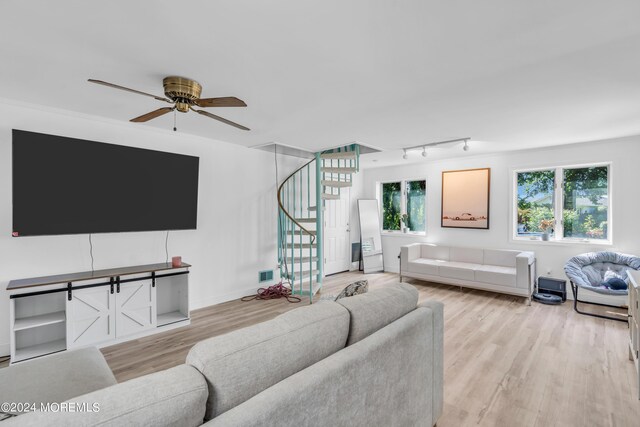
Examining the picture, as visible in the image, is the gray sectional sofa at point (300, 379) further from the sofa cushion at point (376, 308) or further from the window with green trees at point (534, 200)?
the window with green trees at point (534, 200)

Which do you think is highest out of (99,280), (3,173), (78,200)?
(3,173)

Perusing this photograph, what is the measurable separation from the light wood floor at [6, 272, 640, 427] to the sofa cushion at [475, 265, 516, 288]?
0.96ft

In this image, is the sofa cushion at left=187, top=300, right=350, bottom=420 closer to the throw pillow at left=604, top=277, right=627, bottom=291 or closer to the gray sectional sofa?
the gray sectional sofa

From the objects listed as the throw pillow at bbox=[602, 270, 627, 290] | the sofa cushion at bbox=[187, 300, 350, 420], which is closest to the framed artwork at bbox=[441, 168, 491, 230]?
the throw pillow at bbox=[602, 270, 627, 290]

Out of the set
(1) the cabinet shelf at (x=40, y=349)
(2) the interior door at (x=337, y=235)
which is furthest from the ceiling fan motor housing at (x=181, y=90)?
(2) the interior door at (x=337, y=235)

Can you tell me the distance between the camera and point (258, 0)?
1.45 meters

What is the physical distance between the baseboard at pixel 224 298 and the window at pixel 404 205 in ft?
10.6

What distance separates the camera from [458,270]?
188 inches

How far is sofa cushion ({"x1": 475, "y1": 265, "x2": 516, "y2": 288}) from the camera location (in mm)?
4285

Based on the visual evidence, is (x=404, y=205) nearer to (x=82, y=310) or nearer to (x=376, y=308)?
(x=376, y=308)

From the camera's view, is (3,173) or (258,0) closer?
(258,0)

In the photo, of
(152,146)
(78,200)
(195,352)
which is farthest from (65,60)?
(195,352)

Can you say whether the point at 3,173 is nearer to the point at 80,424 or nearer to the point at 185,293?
the point at 185,293

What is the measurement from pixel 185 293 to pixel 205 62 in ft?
8.47
